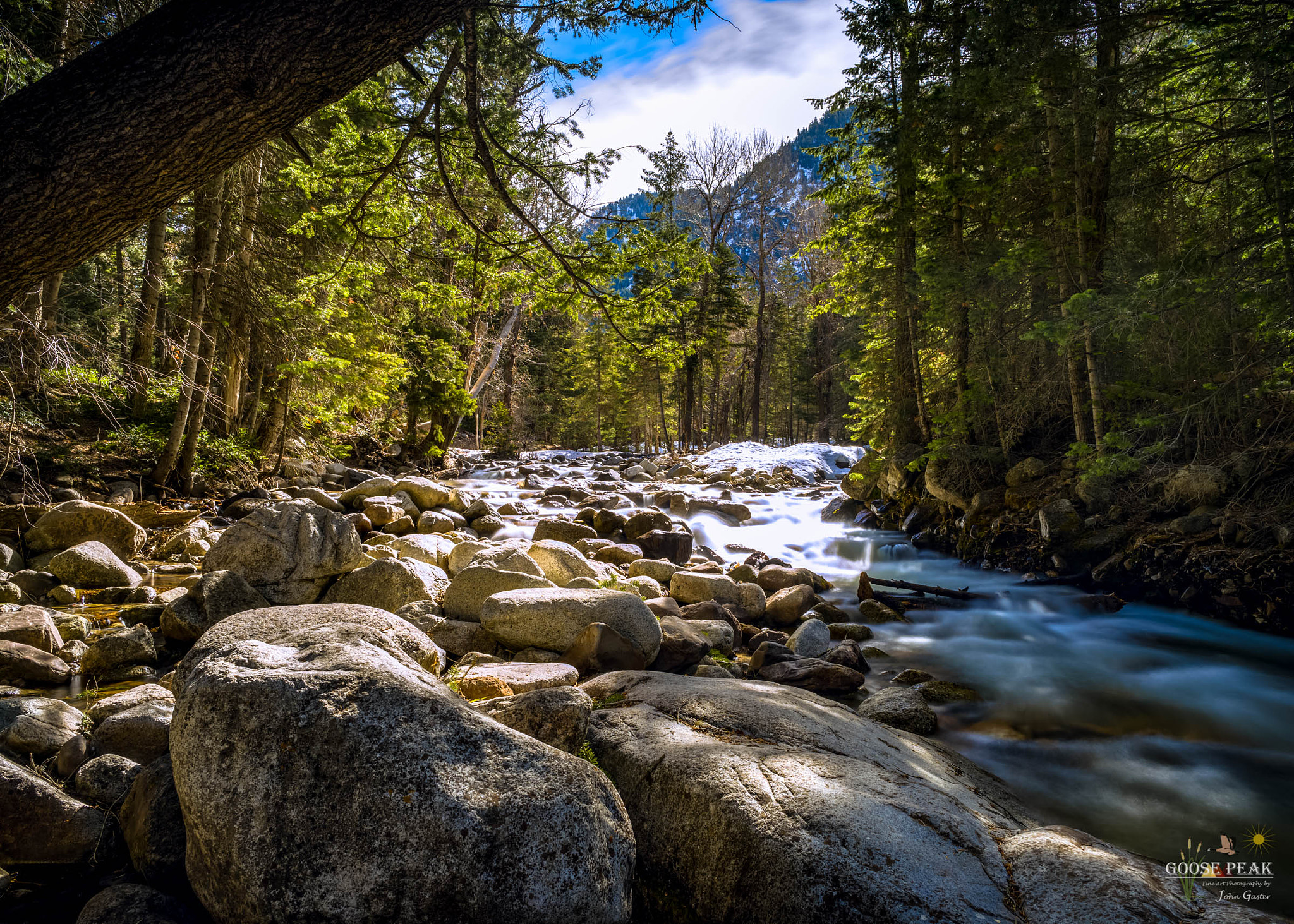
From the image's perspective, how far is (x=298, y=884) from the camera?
163 centimetres

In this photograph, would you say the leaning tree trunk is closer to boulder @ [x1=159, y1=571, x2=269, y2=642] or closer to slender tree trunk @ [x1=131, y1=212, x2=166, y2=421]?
boulder @ [x1=159, y1=571, x2=269, y2=642]

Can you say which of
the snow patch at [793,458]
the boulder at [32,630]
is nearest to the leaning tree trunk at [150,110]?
the boulder at [32,630]

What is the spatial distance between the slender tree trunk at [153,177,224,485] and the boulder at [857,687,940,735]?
10.0 metres

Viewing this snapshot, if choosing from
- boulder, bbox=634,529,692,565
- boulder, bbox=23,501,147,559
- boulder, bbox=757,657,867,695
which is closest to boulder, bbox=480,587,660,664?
boulder, bbox=757,657,867,695

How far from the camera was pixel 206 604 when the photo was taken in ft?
16.9

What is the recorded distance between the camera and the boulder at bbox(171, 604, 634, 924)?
1646mm

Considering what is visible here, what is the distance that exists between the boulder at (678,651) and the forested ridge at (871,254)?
2.55 metres

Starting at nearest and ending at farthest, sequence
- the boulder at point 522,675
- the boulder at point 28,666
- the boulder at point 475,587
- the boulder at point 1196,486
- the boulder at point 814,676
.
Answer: the boulder at point 522,675, the boulder at point 28,666, the boulder at point 814,676, the boulder at point 475,587, the boulder at point 1196,486

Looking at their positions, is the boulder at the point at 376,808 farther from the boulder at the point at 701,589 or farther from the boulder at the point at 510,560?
the boulder at the point at 701,589

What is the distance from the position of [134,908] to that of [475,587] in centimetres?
355

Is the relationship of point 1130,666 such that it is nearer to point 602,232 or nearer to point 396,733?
point 602,232

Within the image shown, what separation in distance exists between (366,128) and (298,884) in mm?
10547

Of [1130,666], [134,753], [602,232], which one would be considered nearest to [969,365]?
[1130,666]

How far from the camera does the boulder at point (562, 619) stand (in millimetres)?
4508
